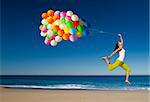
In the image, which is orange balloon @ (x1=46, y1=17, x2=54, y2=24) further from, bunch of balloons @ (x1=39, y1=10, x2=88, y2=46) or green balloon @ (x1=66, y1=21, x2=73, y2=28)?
green balloon @ (x1=66, y1=21, x2=73, y2=28)

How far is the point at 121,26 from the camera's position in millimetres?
7824

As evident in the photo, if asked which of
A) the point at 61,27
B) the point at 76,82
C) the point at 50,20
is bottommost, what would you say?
the point at 76,82

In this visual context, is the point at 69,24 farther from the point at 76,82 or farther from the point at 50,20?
the point at 76,82

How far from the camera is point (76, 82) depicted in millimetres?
8641

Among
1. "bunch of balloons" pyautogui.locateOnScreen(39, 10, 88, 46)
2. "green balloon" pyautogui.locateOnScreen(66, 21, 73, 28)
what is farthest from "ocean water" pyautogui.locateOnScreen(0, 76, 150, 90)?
"green balloon" pyautogui.locateOnScreen(66, 21, 73, 28)

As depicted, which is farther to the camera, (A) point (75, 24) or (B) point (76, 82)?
(B) point (76, 82)

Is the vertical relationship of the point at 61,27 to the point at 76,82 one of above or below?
above

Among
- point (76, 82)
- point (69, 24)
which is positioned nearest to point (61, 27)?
point (69, 24)

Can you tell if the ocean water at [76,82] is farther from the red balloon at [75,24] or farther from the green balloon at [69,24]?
the green balloon at [69,24]

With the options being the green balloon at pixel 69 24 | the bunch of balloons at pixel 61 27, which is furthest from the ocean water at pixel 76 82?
the green balloon at pixel 69 24

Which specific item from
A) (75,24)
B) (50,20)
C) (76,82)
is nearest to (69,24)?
(75,24)

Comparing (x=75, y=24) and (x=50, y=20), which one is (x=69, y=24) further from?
(x=50, y=20)

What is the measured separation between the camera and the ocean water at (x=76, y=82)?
7.96 meters

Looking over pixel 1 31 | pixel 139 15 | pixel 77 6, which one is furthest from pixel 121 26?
pixel 1 31
